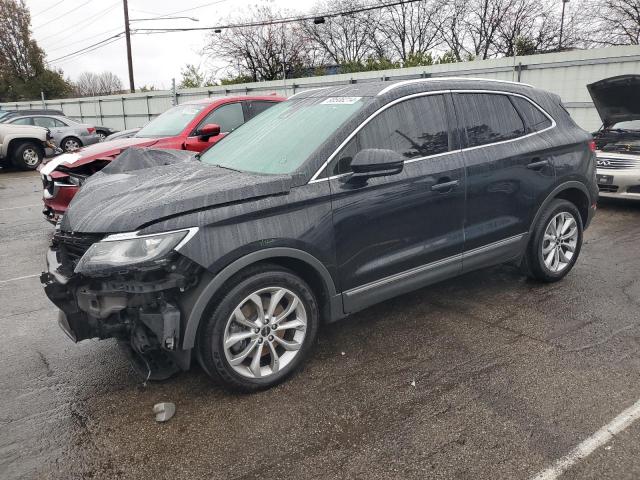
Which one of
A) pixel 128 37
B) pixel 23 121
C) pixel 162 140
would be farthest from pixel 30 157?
pixel 128 37

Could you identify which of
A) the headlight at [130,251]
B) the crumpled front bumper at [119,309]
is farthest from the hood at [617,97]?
the crumpled front bumper at [119,309]

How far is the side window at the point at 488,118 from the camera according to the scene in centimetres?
386

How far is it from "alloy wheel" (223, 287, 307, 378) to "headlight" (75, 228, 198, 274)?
54cm

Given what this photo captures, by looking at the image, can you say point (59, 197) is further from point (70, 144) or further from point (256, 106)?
point (70, 144)

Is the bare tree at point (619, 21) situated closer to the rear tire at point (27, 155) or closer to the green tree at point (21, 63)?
the rear tire at point (27, 155)

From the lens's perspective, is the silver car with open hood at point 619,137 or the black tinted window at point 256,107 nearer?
the silver car with open hood at point 619,137

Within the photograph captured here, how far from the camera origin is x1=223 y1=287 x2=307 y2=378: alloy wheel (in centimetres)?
291

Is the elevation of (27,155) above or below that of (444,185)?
below

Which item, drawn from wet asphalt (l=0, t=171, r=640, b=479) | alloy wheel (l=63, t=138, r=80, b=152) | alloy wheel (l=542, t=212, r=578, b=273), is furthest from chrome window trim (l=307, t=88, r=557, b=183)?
alloy wheel (l=63, t=138, r=80, b=152)

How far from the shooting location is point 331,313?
3273mm

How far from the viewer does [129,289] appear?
2631 millimetres

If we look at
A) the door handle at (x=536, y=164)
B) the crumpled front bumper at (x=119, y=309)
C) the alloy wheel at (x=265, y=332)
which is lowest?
the alloy wheel at (x=265, y=332)

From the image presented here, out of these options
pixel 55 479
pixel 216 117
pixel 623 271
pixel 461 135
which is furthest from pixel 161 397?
pixel 216 117

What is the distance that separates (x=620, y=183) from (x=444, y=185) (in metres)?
5.29
